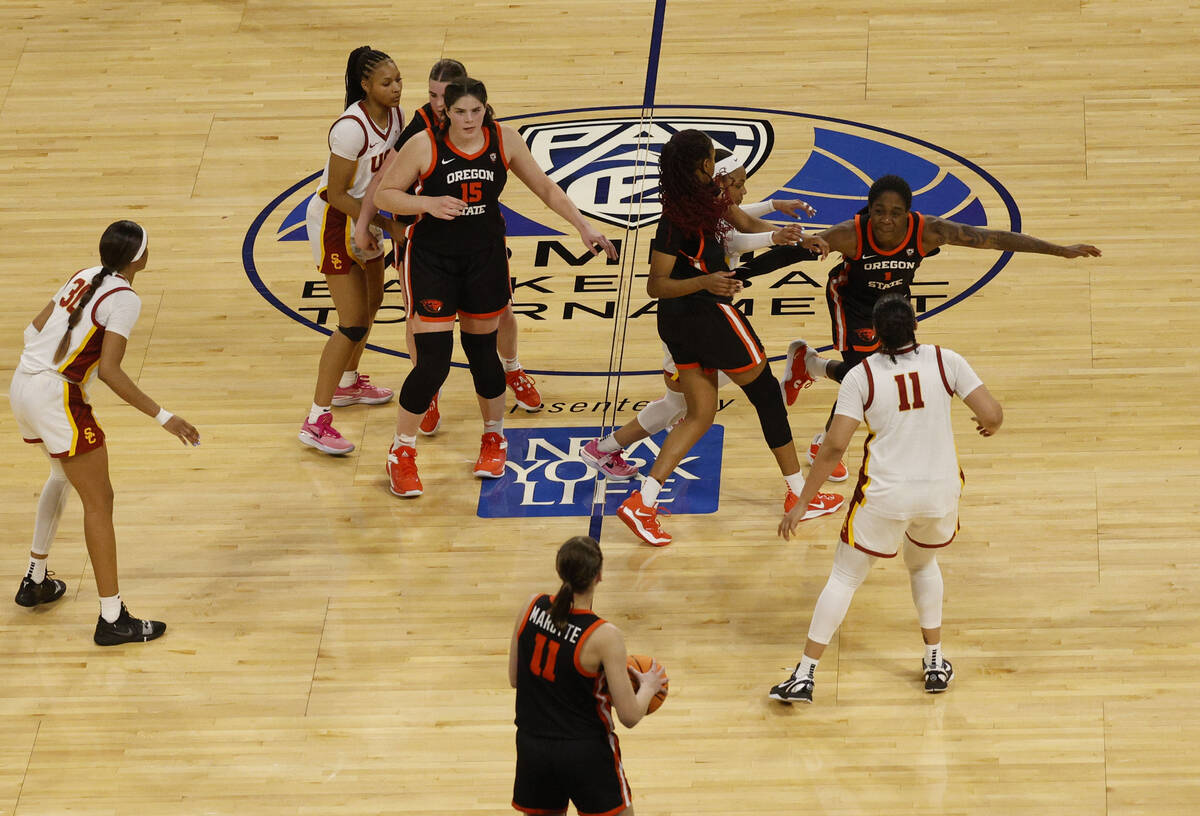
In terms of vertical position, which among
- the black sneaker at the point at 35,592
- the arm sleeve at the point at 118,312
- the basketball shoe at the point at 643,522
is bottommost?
the black sneaker at the point at 35,592

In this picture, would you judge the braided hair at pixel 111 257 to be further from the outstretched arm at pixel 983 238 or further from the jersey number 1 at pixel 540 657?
the outstretched arm at pixel 983 238

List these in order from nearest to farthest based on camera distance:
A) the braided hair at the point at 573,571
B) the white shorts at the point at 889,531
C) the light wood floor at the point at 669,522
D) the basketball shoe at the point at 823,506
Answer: the braided hair at the point at 573,571
the white shorts at the point at 889,531
the light wood floor at the point at 669,522
the basketball shoe at the point at 823,506

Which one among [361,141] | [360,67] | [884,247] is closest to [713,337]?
[884,247]

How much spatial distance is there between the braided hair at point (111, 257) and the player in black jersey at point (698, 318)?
1.91 meters

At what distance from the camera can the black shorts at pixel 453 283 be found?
7320 millimetres

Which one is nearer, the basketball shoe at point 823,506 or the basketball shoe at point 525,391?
the basketball shoe at point 823,506

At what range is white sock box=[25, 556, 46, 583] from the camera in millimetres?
6938

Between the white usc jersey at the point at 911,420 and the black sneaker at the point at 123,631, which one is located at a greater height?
the white usc jersey at the point at 911,420

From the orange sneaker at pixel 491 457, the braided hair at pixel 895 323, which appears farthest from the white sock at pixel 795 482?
the braided hair at pixel 895 323

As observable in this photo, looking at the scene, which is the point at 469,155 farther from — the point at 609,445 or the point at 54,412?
the point at 54,412

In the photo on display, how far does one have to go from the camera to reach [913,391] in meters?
5.80

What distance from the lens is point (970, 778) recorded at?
19.3 feet

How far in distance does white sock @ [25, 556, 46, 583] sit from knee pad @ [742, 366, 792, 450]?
2814mm

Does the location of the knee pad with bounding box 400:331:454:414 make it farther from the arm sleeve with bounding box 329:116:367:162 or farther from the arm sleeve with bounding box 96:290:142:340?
the arm sleeve with bounding box 96:290:142:340
